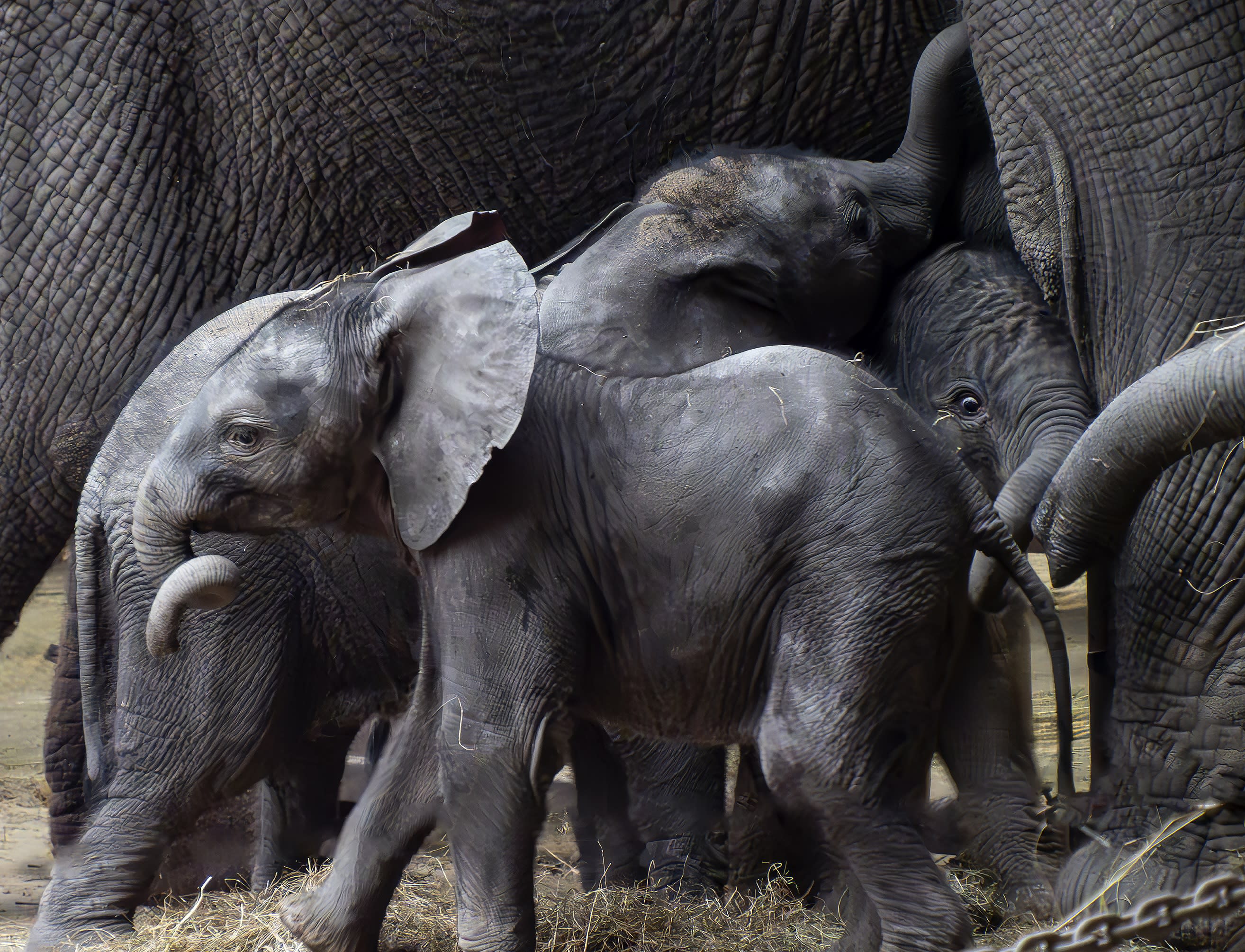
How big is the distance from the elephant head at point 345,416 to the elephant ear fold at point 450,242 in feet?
0.09

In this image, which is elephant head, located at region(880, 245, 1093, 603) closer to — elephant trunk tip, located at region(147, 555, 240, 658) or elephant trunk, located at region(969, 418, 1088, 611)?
elephant trunk, located at region(969, 418, 1088, 611)

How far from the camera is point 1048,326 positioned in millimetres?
3395

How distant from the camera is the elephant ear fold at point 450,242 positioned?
2830 millimetres

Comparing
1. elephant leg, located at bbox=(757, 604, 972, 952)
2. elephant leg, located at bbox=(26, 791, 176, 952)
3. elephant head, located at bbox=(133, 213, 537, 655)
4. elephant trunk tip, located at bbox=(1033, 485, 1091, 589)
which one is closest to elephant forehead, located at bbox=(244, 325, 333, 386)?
elephant head, located at bbox=(133, 213, 537, 655)

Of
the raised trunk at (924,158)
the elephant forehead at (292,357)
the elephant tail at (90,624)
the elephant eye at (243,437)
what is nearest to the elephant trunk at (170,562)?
the elephant eye at (243,437)

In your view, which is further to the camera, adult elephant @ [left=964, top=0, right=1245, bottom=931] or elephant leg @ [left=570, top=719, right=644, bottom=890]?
elephant leg @ [left=570, top=719, right=644, bottom=890]

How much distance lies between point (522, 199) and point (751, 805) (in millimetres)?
1511

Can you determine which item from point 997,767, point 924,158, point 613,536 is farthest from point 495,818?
point 924,158

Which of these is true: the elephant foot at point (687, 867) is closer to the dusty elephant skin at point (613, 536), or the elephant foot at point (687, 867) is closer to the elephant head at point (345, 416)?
the dusty elephant skin at point (613, 536)

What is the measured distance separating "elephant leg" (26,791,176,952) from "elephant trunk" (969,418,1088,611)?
174 cm

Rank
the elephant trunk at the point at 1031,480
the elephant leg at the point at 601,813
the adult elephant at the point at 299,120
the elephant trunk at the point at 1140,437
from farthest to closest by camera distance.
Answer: the adult elephant at the point at 299,120
the elephant leg at the point at 601,813
the elephant trunk at the point at 1031,480
the elephant trunk at the point at 1140,437

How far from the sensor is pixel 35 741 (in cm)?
587

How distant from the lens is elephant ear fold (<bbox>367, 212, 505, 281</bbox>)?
283 centimetres

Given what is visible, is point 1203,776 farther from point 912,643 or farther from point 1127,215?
point 1127,215
